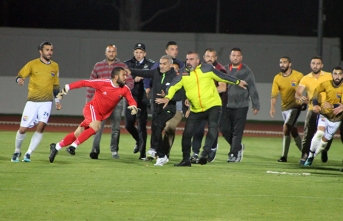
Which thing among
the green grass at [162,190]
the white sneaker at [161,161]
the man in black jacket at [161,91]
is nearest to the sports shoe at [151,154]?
the green grass at [162,190]

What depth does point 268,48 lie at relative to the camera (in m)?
28.7

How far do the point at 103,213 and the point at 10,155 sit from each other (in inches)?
264

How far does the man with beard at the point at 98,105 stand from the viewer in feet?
45.6

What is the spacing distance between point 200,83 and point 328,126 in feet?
8.79

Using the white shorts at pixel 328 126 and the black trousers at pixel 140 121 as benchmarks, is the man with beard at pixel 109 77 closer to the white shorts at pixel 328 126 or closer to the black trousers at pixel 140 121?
the black trousers at pixel 140 121

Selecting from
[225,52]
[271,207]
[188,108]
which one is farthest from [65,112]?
[271,207]

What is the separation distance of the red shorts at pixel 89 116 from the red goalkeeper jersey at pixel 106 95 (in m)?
0.06

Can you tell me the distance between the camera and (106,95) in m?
14.2

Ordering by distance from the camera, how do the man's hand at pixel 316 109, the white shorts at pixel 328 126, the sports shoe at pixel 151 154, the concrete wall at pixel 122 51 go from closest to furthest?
the man's hand at pixel 316 109 → the white shorts at pixel 328 126 → the sports shoe at pixel 151 154 → the concrete wall at pixel 122 51

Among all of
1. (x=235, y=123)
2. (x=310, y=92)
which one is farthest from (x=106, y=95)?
(x=310, y=92)

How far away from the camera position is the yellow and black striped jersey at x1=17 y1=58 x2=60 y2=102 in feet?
46.8

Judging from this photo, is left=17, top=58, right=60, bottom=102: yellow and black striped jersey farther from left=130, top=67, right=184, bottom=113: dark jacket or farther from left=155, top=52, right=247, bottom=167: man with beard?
left=155, top=52, right=247, bottom=167: man with beard

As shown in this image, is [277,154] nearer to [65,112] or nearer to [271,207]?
[271,207]

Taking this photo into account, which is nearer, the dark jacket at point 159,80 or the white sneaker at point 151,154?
the dark jacket at point 159,80
